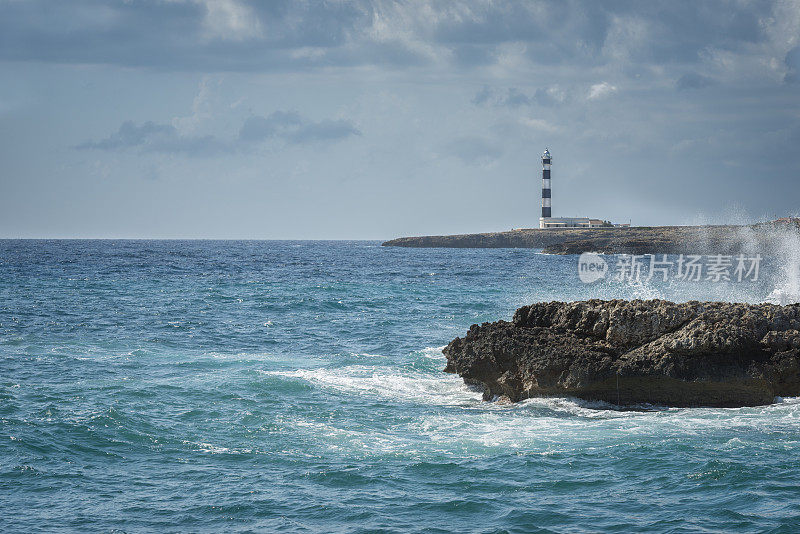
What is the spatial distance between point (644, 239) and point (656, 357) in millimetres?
130905

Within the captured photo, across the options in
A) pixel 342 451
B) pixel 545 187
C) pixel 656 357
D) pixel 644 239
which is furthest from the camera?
pixel 545 187

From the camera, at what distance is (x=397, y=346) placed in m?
26.5

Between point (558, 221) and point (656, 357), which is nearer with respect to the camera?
point (656, 357)

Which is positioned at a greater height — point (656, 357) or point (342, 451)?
point (656, 357)

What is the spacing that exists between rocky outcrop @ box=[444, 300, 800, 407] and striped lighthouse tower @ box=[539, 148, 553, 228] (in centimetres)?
14099

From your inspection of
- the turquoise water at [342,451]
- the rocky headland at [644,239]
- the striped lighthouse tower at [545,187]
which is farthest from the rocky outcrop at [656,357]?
the striped lighthouse tower at [545,187]

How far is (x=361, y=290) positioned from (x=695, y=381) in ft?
115

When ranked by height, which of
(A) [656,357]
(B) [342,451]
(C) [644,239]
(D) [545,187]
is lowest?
(B) [342,451]

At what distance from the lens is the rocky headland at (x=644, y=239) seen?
134 meters

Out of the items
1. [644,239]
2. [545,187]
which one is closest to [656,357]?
[644,239]

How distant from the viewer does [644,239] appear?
5541 inches

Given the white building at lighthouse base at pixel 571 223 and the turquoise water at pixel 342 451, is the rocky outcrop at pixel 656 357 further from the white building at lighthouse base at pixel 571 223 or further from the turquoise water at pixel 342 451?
the white building at lighthouse base at pixel 571 223

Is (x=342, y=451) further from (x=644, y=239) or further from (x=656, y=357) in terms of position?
(x=644, y=239)

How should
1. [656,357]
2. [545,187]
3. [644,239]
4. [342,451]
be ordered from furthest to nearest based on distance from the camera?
[545,187], [644,239], [656,357], [342,451]
